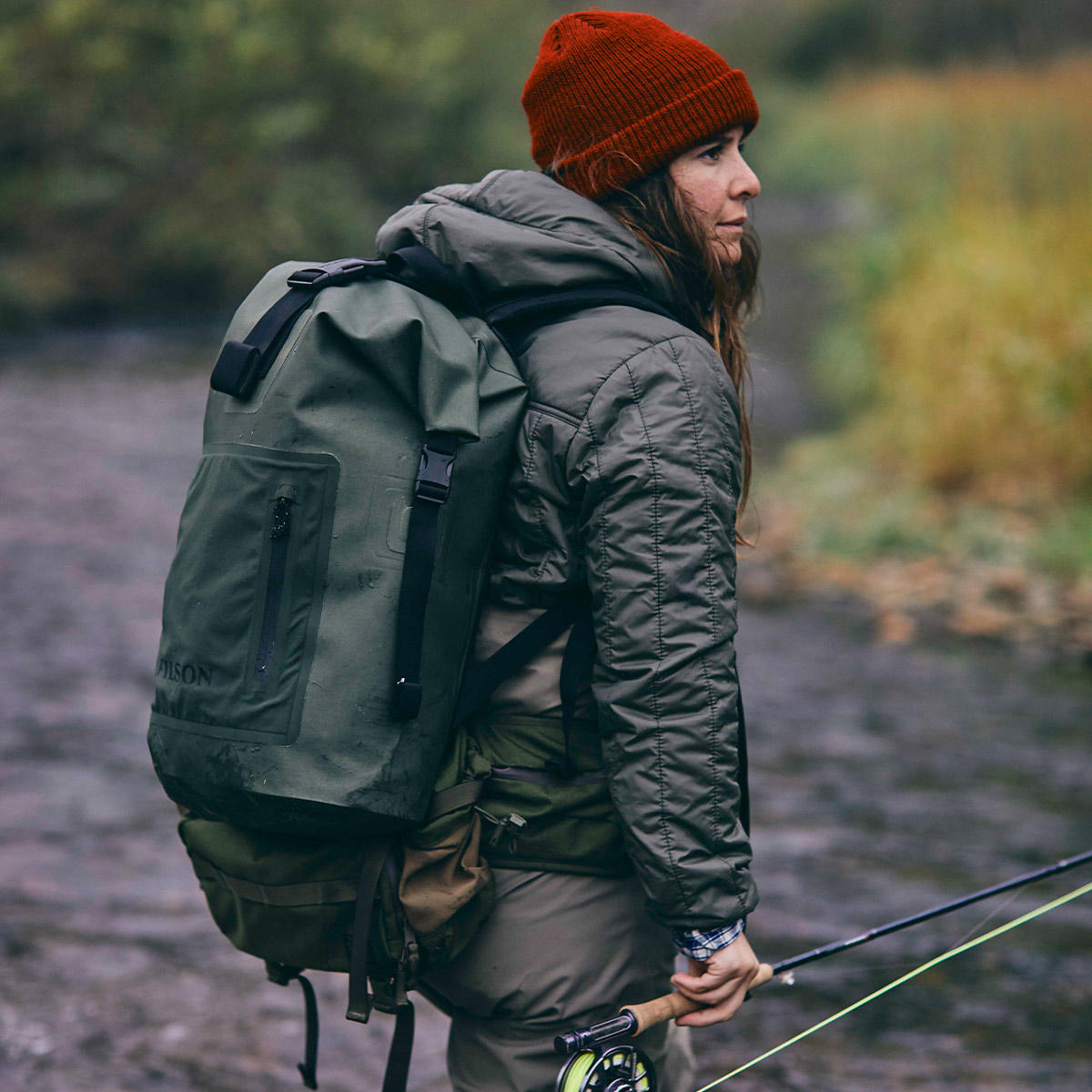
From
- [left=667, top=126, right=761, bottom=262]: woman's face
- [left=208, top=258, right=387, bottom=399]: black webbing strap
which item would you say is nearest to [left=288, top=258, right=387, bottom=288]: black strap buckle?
[left=208, top=258, right=387, bottom=399]: black webbing strap

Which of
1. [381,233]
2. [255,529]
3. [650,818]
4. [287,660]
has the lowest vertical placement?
[650,818]

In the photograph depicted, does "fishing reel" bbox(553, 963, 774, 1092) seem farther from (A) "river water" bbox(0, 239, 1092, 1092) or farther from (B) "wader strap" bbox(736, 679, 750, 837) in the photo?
(A) "river water" bbox(0, 239, 1092, 1092)

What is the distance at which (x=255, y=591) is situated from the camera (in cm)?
178

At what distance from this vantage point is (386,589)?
1771 mm

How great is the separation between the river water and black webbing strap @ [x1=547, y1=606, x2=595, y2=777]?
3.82ft

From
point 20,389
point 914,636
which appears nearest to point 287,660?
point 914,636

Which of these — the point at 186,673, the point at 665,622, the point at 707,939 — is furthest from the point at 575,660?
the point at 186,673

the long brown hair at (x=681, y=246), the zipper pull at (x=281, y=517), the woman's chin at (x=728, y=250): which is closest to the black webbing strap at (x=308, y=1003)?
the zipper pull at (x=281, y=517)

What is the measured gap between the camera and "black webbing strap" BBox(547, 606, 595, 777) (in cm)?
192

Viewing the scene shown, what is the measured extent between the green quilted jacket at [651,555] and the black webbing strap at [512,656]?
0.14 ft

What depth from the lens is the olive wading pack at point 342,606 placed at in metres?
1.76

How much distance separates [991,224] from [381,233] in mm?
8650

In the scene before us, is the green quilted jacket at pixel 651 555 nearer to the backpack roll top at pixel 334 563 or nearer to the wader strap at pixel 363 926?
the backpack roll top at pixel 334 563

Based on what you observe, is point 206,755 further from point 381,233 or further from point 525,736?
point 381,233
